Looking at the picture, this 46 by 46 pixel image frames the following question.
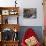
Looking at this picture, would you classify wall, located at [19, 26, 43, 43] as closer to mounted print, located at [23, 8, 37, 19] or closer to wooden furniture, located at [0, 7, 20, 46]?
wooden furniture, located at [0, 7, 20, 46]

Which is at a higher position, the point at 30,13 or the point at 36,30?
the point at 30,13

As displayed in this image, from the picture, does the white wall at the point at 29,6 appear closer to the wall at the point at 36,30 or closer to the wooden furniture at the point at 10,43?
the wall at the point at 36,30

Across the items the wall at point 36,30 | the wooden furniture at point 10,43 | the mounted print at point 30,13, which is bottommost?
the wooden furniture at point 10,43

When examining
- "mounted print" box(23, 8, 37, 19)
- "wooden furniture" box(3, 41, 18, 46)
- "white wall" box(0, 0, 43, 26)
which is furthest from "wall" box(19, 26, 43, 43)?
"mounted print" box(23, 8, 37, 19)

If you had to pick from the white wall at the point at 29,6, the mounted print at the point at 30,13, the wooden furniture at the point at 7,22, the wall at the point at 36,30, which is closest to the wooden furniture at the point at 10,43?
the wooden furniture at the point at 7,22

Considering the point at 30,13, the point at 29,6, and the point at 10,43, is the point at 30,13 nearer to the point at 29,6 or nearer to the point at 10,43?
the point at 29,6

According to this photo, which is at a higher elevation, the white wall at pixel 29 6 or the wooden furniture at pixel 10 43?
the white wall at pixel 29 6

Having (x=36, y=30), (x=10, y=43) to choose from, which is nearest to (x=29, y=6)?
(x=36, y=30)

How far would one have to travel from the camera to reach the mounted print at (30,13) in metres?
5.34

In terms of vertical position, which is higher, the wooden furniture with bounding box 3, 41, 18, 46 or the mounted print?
the mounted print

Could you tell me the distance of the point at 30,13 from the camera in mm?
5355

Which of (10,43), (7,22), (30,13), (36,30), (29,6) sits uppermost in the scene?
(29,6)

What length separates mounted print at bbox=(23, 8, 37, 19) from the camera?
534 centimetres

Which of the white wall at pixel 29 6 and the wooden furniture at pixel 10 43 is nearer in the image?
the wooden furniture at pixel 10 43
